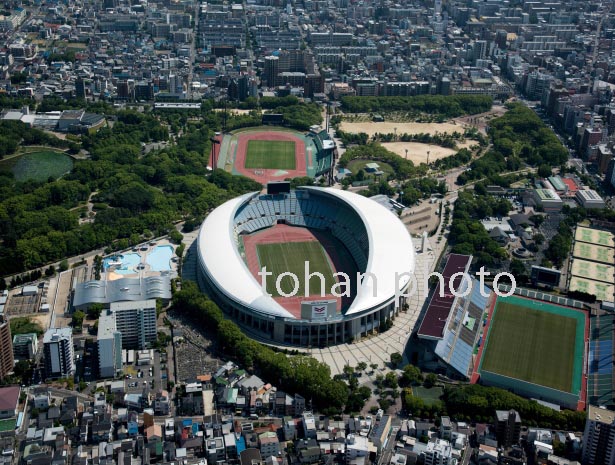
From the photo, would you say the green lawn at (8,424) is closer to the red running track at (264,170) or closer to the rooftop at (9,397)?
the rooftop at (9,397)

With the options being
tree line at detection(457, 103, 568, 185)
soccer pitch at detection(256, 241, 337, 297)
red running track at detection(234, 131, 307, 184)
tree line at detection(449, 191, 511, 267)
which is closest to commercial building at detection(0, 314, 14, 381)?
soccer pitch at detection(256, 241, 337, 297)

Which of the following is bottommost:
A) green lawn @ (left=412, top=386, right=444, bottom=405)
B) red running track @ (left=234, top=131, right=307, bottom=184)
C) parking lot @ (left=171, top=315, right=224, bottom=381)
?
parking lot @ (left=171, top=315, right=224, bottom=381)

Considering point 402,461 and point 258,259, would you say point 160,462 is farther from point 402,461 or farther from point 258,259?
point 258,259

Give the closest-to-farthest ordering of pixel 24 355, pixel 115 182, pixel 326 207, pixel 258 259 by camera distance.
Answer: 1. pixel 24 355
2. pixel 258 259
3. pixel 326 207
4. pixel 115 182

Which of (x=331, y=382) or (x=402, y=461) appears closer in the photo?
(x=402, y=461)

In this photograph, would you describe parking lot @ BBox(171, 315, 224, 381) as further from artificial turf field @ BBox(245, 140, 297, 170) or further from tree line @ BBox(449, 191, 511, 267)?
artificial turf field @ BBox(245, 140, 297, 170)

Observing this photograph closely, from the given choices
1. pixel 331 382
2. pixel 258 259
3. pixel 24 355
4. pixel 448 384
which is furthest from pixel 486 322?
pixel 24 355

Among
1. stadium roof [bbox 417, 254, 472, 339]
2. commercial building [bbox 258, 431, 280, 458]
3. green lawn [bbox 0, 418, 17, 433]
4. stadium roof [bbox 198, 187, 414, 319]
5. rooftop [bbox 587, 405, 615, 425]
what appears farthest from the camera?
stadium roof [bbox 198, 187, 414, 319]
